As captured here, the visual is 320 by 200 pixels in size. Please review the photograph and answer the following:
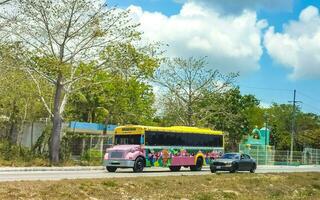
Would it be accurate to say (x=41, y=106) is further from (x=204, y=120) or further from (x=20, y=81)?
(x=204, y=120)

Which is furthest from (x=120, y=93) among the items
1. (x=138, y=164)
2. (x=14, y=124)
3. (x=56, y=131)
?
(x=138, y=164)

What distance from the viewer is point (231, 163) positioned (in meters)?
36.9

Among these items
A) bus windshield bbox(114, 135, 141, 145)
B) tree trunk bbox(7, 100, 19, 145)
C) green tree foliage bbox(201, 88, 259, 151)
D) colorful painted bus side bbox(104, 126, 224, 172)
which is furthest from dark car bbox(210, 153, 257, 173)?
green tree foliage bbox(201, 88, 259, 151)

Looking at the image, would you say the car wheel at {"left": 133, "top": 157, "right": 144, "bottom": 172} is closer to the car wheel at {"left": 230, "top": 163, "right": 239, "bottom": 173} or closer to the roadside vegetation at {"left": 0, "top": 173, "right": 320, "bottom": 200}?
the roadside vegetation at {"left": 0, "top": 173, "right": 320, "bottom": 200}

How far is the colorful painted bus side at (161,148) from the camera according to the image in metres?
33.3

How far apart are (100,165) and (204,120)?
22.5 m

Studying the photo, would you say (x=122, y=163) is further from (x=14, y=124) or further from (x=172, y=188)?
(x=14, y=124)

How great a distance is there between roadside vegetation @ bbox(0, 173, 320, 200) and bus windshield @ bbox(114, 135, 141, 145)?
676 centimetres

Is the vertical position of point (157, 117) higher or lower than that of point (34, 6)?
lower

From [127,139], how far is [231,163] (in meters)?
7.71

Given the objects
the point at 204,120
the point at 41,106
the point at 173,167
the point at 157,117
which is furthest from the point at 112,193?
the point at 157,117

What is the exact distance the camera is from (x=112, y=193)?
66.1 feet

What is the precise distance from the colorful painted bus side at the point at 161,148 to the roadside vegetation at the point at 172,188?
631cm

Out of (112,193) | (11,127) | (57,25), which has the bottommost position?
(112,193)
